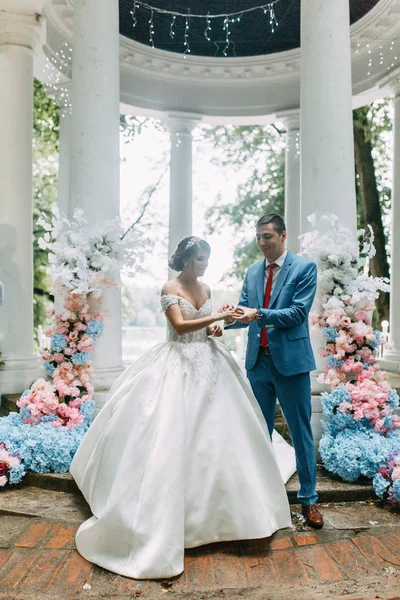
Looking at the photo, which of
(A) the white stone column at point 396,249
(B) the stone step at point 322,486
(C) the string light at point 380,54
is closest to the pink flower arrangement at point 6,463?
(B) the stone step at point 322,486

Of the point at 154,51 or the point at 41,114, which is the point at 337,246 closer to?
the point at 154,51

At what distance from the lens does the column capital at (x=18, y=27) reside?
9820mm

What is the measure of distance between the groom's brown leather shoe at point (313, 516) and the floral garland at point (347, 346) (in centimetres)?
102

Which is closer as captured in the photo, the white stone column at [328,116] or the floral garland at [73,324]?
the floral garland at [73,324]

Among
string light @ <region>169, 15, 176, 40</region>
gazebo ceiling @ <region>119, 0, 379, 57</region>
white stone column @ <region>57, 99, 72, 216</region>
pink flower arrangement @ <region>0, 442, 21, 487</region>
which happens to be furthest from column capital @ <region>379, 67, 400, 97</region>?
pink flower arrangement @ <region>0, 442, 21, 487</region>

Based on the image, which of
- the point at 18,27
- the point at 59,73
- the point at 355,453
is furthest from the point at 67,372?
the point at 59,73

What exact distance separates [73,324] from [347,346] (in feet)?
12.7

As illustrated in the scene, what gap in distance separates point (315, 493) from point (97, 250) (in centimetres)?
433

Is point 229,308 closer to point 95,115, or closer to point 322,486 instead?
point 322,486

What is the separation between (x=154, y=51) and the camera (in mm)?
13016

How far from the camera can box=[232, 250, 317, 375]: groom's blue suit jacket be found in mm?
5746

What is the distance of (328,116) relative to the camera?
7.85 meters

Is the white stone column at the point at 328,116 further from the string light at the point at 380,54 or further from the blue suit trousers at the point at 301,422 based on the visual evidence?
the string light at the point at 380,54

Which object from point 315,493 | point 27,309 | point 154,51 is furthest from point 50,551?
point 154,51
